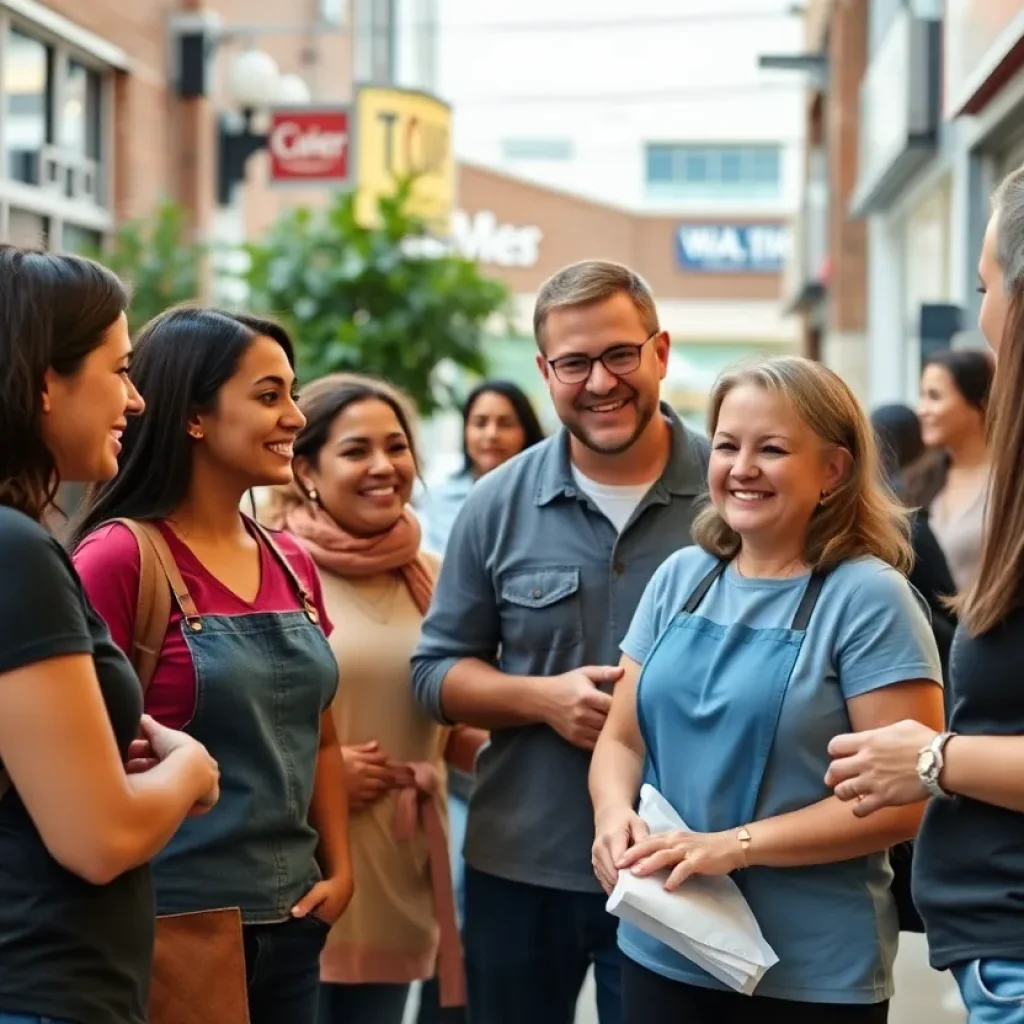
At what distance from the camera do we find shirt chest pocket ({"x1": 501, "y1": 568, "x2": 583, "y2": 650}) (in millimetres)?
3732

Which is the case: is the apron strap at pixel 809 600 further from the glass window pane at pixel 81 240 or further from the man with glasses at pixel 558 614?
the glass window pane at pixel 81 240

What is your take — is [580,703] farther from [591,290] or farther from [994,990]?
[994,990]

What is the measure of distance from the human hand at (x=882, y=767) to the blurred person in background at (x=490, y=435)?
3858 mm

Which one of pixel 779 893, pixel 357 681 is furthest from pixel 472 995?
pixel 779 893

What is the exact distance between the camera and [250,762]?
305 cm

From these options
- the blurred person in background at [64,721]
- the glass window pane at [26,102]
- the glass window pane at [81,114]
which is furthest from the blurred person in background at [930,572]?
the glass window pane at [81,114]

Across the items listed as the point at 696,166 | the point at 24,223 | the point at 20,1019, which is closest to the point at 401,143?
the point at 24,223

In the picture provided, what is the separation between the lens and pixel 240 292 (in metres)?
15.5

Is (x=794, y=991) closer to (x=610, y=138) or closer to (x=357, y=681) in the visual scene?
(x=357, y=681)

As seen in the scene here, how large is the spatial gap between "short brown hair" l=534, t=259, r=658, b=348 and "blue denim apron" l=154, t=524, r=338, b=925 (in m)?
0.97

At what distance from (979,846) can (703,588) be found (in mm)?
865

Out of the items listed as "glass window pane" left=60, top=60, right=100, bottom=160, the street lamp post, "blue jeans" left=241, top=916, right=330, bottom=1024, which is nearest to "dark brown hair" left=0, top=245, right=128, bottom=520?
"blue jeans" left=241, top=916, right=330, bottom=1024

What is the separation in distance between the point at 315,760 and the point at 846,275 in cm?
1627

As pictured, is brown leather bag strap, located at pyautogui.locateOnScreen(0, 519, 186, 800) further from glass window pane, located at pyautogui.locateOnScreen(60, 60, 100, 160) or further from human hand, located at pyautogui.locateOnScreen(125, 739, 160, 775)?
glass window pane, located at pyautogui.locateOnScreen(60, 60, 100, 160)
